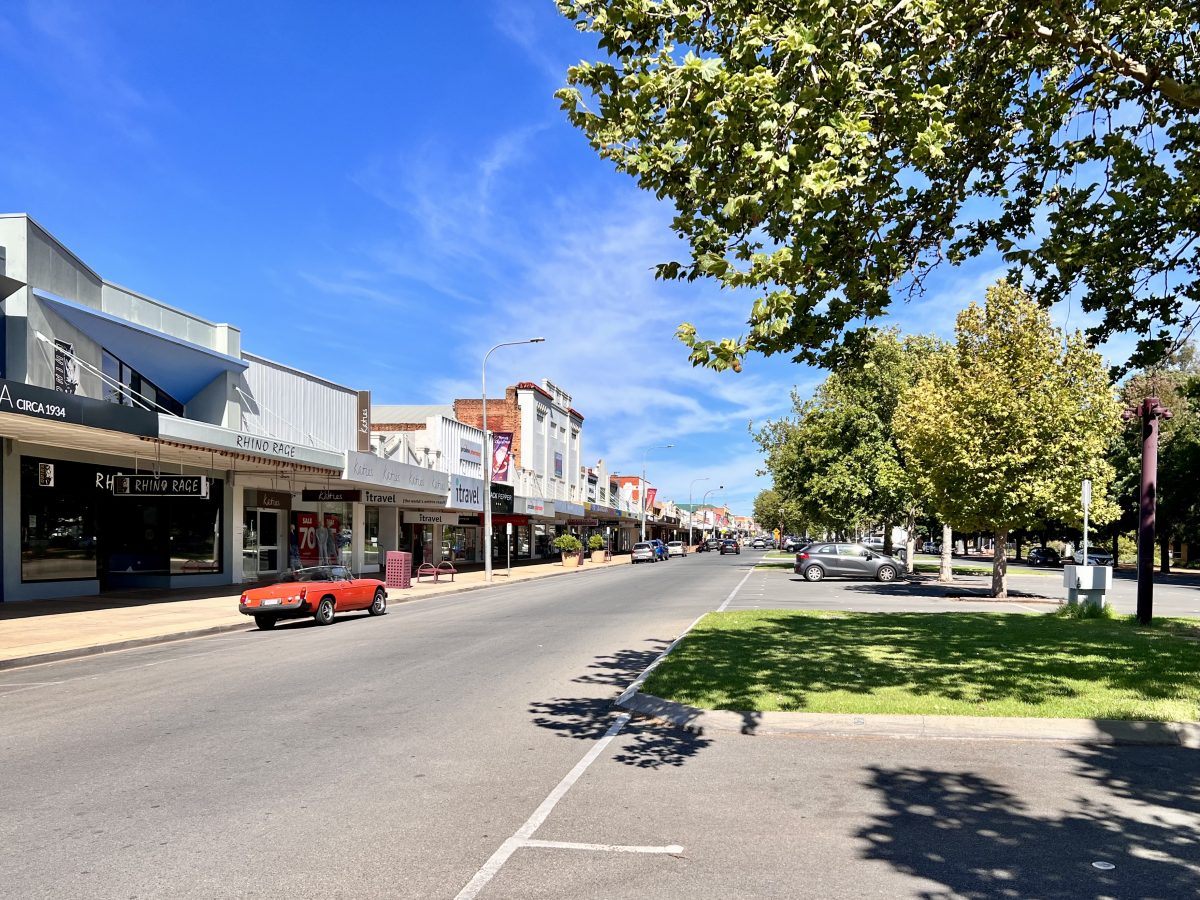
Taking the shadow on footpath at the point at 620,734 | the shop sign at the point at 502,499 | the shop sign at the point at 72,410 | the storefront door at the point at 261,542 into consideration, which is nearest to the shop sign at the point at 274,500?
the storefront door at the point at 261,542

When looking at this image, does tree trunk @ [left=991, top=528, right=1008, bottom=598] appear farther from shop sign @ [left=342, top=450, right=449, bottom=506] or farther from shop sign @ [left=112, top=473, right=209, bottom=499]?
shop sign @ [left=112, top=473, right=209, bottom=499]

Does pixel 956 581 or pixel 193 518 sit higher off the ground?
pixel 193 518

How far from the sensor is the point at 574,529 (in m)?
82.6

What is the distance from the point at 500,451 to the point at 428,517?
21.7 feet

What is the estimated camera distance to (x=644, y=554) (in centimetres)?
6125

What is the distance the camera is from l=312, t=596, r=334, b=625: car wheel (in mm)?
19000

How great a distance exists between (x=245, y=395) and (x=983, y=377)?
2286cm

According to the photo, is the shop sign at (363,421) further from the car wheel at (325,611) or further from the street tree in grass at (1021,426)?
the street tree in grass at (1021,426)

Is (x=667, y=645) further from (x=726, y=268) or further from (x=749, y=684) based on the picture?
(x=726, y=268)

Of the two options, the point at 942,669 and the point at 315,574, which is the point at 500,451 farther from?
the point at 942,669

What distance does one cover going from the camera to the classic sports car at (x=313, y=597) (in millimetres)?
17953

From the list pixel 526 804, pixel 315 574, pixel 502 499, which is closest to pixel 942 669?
pixel 526 804

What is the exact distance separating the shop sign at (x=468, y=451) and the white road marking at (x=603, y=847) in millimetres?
40473

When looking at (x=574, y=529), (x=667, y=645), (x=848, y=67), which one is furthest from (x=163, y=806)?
(x=574, y=529)
